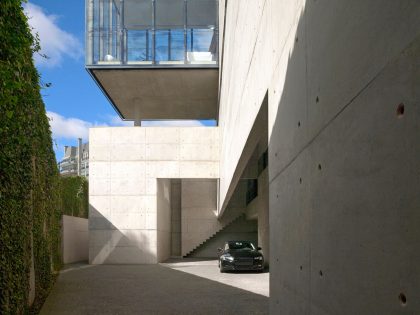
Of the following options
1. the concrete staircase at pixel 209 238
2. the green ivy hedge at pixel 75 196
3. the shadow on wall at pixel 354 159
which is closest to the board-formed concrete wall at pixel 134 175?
the green ivy hedge at pixel 75 196

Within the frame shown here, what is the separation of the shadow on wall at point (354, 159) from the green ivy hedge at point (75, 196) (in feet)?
84.1

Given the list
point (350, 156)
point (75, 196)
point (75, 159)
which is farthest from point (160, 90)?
point (75, 159)

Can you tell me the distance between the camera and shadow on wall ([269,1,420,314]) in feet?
5.18

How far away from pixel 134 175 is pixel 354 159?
21.0m

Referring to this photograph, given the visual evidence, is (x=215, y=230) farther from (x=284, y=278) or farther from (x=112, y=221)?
(x=284, y=278)

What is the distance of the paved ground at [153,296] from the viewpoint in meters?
9.19

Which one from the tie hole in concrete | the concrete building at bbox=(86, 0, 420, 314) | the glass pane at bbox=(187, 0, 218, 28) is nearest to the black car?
the concrete building at bbox=(86, 0, 420, 314)

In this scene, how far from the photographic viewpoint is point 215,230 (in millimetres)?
28062

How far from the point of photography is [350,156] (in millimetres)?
2143

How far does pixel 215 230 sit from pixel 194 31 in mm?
12250

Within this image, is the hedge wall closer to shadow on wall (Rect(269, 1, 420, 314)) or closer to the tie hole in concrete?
shadow on wall (Rect(269, 1, 420, 314))

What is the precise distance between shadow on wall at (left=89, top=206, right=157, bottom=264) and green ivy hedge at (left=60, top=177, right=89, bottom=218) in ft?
18.0

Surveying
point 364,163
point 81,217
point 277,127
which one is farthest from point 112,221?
point 364,163

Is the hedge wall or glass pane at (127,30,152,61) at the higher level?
glass pane at (127,30,152,61)
